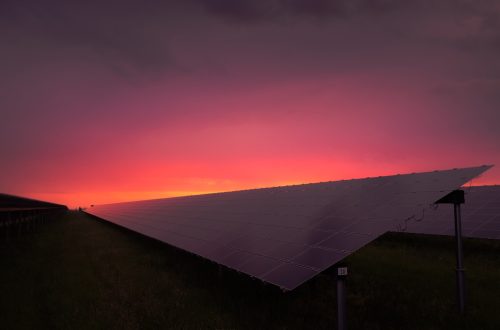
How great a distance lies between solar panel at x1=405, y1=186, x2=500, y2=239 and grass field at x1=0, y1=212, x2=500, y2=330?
5.44 feet

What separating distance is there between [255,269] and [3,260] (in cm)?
1524

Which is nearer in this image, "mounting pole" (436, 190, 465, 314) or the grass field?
the grass field

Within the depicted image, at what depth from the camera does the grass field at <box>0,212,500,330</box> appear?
7879 mm

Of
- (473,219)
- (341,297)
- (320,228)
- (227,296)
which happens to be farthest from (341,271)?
(473,219)

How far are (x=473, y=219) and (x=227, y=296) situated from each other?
15.6 meters

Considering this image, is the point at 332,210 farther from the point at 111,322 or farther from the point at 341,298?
the point at 111,322

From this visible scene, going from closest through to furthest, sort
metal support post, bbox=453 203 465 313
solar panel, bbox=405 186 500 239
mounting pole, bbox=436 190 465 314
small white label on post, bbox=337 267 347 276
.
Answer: small white label on post, bbox=337 267 347 276 → mounting pole, bbox=436 190 465 314 → metal support post, bbox=453 203 465 313 → solar panel, bbox=405 186 500 239

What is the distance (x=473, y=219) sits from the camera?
19000 mm

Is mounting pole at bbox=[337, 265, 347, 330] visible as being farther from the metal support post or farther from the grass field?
the metal support post

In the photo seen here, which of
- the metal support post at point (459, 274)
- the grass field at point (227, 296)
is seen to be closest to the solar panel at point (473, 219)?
the grass field at point (227, 296)

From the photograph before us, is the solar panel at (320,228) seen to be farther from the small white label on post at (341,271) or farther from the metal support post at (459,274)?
the metal support post at (459,274)

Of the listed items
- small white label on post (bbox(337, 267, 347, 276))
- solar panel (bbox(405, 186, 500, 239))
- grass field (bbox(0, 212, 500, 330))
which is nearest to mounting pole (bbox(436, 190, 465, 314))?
grass field (bbox(0, 212, 500, 330))

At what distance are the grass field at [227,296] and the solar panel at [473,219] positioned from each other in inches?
65.3

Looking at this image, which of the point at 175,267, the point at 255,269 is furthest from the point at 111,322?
the point at 175,267
